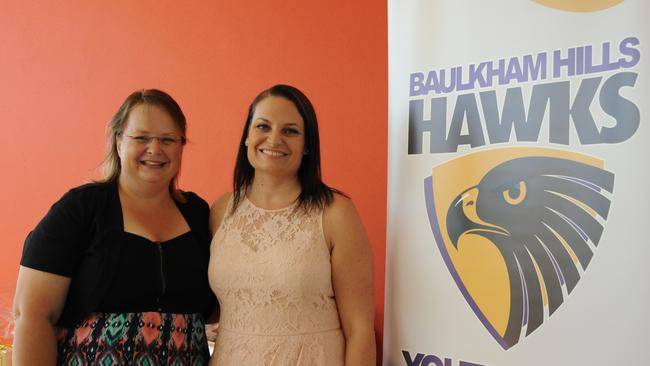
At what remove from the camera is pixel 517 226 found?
1740 mm

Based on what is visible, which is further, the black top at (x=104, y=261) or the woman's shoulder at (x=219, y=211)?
the woman's shoulder at (x=219, y=211)

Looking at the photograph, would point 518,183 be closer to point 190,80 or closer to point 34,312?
point 34,312

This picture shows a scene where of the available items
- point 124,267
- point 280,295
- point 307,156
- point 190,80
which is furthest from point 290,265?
point 190,80

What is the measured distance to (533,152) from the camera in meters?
1.71

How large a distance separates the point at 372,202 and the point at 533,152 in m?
1.02

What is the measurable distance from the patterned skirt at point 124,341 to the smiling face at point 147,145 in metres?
0.39

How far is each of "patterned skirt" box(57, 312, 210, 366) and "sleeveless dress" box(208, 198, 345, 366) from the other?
15 cm

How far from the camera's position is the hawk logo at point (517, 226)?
1.64 meters

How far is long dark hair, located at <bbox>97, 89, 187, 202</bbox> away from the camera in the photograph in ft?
6.28

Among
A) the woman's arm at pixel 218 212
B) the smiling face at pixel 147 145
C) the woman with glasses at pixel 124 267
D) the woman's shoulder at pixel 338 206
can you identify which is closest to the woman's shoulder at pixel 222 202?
the woman's arm at pixel 218 212

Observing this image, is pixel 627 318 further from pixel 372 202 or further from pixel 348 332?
pixel 372 202

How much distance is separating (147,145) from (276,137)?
367 mm

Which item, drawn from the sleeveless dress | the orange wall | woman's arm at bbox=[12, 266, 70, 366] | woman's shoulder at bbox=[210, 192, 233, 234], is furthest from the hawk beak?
woman's arm at bbox=[12, 266, 70, 366]

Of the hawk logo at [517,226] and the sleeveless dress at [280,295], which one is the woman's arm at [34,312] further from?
the hawk logo at [517,226]
